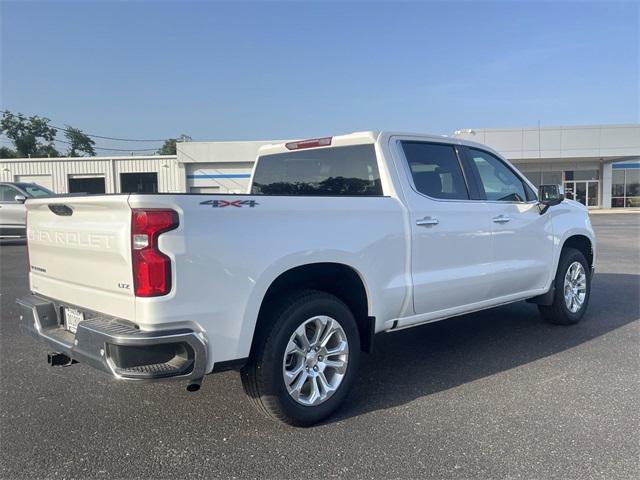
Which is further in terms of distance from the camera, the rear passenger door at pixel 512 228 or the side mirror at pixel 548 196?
the side mirror at pixel 548 196

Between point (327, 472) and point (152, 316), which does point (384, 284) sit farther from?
point (152, 316)

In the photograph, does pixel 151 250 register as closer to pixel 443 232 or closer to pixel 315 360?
pixel 315 360

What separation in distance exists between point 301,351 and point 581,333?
12.1ft

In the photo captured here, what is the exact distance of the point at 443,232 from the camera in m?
4.30

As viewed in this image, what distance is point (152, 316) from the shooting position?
110 inches

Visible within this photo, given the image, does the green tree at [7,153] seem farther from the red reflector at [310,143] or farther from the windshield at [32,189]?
the red reflector at [310,143]

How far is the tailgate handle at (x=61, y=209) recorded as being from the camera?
3367 mm

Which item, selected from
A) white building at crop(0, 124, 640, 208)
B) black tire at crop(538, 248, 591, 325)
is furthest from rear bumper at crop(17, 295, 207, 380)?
white building at crop(0, 124, 640, 208)

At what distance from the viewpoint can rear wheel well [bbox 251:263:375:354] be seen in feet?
11.1

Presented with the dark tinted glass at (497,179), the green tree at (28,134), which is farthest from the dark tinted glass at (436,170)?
the green tree at (28,134)

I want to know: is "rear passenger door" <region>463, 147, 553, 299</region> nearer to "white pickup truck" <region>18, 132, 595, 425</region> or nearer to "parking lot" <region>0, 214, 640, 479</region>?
"white pickup truck" <region>18, 132, 595, 425</region>

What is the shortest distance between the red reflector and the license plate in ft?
7.96

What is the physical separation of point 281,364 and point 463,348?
8.30ft

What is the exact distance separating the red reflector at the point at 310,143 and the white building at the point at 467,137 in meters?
29.4
